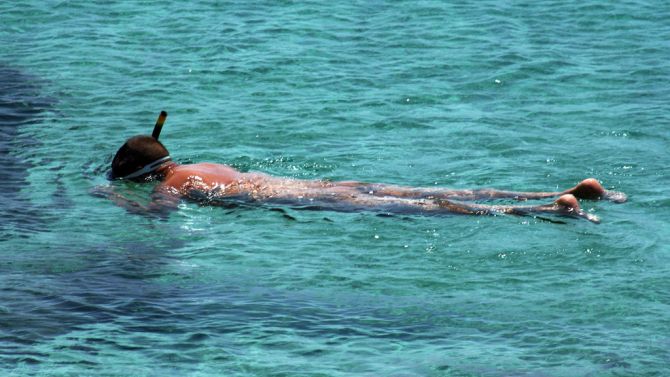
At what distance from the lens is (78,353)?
7.27 m

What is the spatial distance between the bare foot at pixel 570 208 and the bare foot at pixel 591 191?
394mm

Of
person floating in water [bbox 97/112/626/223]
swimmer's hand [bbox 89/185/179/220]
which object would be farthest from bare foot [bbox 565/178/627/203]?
swimmer's hand [bbox 89/185/179/220]

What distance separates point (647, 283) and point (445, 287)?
139 cm

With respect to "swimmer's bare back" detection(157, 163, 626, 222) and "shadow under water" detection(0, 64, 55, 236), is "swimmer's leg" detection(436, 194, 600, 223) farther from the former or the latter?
"shadow under water" detection(0, 64, 55, 236)

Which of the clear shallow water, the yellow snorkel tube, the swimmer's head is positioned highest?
the yellow snorkel tube

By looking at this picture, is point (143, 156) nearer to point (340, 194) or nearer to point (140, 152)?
point (140, 152)

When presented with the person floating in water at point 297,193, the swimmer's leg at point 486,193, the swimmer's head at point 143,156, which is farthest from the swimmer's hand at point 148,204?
the swimmer's leg at point 486,193

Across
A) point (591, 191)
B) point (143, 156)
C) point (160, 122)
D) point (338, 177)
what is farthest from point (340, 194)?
point (591, 191)

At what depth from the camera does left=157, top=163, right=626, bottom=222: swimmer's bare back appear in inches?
378

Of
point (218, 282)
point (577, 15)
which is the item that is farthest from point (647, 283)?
point (577, 15)

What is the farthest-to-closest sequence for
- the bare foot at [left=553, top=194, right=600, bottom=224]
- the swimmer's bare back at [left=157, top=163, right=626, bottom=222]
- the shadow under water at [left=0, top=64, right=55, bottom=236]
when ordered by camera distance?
the shadow under water at [left=0, top=64, right=55, bottom=236]
the swimmer's bare back at [left=157, top=163, right=626, bottom=222]
the bare foot at [left=553, top=194, right=600, bottom=224]

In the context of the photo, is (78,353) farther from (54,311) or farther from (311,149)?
(311,149)

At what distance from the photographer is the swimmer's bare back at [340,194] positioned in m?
9.59

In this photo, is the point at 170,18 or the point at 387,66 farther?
the point at 170,18
